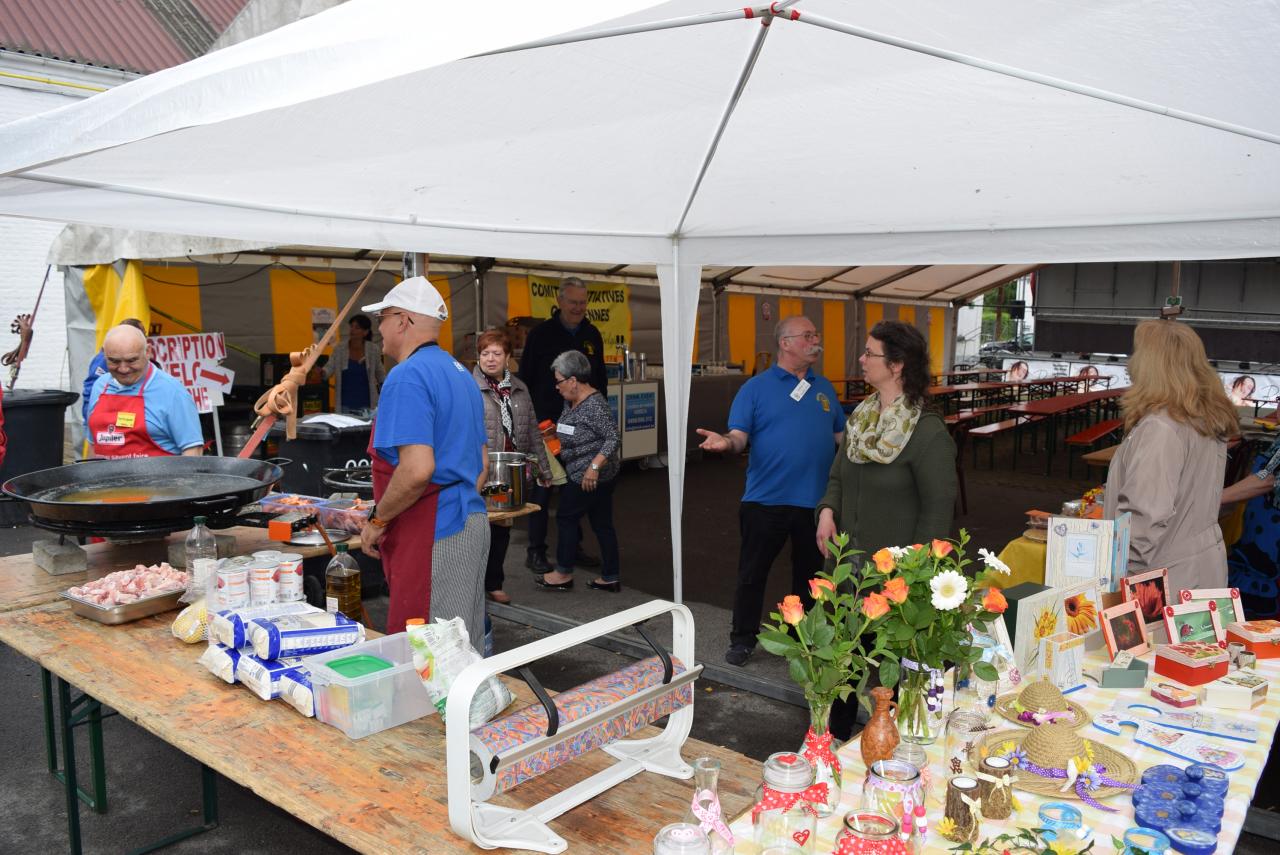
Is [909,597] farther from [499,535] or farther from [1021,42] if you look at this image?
[499,535]

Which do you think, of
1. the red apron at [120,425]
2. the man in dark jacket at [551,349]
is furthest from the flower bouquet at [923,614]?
the man in dark jacket at [551,349]

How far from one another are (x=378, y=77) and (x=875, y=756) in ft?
5.31

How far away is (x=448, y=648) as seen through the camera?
1965mm

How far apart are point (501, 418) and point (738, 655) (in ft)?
6.57

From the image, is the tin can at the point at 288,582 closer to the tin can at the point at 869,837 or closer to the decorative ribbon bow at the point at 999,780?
the tin can at the point at 869,837

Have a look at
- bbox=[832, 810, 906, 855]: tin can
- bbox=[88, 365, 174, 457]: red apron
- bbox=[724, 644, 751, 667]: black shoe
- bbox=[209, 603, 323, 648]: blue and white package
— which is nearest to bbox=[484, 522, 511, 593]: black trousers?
bbox=[724, 644, 751, 667]: black shoe

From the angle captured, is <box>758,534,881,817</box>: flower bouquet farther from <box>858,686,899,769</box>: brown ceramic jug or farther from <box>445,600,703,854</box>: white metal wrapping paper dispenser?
<box>445,600,703,854</box>: white metal wrapping paper dispenser

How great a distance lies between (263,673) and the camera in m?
2.28

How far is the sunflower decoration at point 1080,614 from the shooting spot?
8.12ft

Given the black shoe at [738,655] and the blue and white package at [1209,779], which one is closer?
the blue and white package at [1209,779]

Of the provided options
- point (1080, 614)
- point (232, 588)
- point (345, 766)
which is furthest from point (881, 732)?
point (232, 588)

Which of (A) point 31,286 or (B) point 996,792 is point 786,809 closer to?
(B) point 996,792

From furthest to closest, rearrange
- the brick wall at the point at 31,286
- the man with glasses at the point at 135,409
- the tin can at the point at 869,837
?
the brick wall at the point at 31,286, the man with glasses at the point at 135,409, the tin can at the point at 869,837

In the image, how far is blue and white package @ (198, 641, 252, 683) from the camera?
92.7 inches
